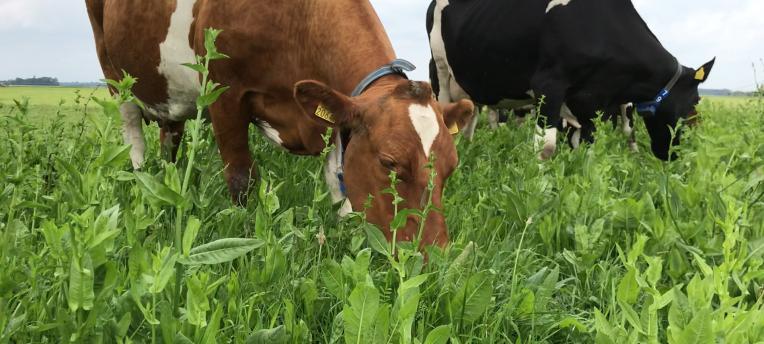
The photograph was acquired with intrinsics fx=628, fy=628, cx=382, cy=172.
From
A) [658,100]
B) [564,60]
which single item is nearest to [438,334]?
[564,60]

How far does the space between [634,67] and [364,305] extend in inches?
211

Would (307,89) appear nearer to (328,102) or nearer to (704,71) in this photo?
(328,102)

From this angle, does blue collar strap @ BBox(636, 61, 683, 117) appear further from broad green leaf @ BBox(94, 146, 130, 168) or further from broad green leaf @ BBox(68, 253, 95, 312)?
broad green leaf @ BBox(68, 253, 95, 312)

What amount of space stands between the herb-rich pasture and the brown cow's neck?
71 centimetres

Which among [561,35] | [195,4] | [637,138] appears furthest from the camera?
[637,138]

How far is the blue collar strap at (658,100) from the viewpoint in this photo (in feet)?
20.6

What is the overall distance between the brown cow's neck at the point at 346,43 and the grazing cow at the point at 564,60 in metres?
2.31

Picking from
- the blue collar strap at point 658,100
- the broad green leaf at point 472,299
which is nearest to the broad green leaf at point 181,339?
the broad green leaf at point 472,299

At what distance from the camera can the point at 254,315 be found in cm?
169

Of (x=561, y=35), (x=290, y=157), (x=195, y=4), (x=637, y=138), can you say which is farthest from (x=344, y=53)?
(x=637, y=138)

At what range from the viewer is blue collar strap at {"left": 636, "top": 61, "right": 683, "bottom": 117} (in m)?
6.27

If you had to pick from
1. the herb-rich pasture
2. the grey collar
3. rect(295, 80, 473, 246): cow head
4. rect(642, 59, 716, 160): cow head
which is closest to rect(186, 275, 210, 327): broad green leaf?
the herb-rich pasture

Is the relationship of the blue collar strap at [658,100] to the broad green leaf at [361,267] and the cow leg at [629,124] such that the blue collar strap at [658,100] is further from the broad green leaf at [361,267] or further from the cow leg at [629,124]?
the broad green leaf at [361,267]

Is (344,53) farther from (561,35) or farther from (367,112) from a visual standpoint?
(561,35)
